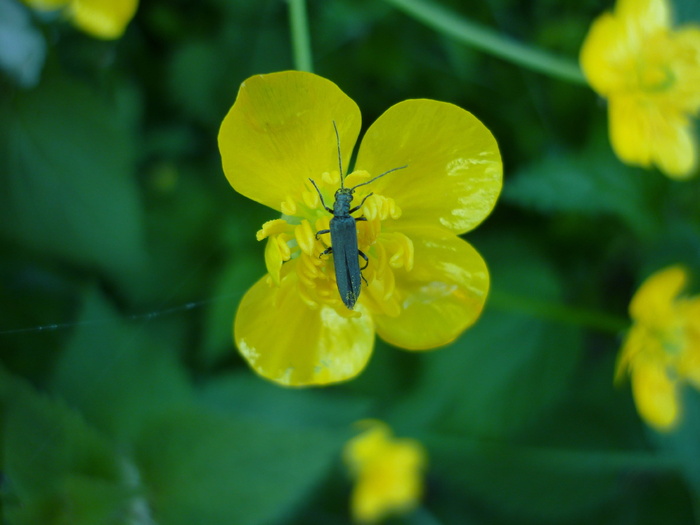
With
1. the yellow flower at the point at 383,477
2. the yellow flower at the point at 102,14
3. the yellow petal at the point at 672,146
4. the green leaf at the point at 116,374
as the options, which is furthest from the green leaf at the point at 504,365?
the yellow flower at the point at 102,14

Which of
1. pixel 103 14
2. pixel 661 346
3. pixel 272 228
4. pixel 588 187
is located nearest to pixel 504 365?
pixel 661 346

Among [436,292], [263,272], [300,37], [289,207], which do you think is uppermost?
[300,37]

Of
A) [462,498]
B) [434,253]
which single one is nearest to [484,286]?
[434,253]

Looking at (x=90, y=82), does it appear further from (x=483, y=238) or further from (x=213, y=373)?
(x=483, y=238)

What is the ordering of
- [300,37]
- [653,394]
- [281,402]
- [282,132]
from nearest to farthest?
[282,132]
[300,37]
[653,394]
[281,402]

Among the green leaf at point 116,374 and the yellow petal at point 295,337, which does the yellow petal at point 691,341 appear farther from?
the green leaf at point 116,374

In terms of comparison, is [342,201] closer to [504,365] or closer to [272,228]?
[272,228]
